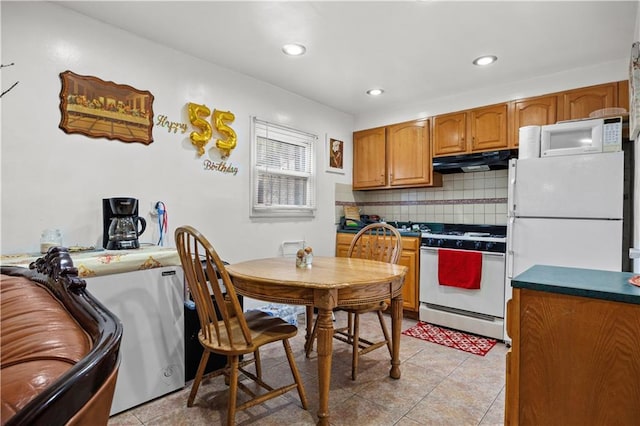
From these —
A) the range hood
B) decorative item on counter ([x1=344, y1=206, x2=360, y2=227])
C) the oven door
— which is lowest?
the oven door

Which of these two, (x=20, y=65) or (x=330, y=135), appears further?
(x=330, y=135)

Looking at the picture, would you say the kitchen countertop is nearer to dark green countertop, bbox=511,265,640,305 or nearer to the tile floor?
the tile floor

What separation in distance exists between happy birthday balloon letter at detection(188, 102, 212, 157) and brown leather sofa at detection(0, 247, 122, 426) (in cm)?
196

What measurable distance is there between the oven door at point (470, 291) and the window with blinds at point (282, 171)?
4.57ft

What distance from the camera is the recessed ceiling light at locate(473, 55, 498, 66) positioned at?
270 cm

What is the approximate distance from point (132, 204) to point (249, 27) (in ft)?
4.73

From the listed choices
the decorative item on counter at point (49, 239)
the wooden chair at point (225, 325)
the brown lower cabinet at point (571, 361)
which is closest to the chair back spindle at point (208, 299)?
the wooden chair at point (225, 325)

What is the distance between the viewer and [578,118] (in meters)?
2.84

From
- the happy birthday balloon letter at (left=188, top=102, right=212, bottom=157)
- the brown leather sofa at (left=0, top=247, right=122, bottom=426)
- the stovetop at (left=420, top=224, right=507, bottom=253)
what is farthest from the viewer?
the stovetop at (left=420, top=224, right=507, bottom=253)

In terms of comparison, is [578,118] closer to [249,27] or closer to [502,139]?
[502,139]

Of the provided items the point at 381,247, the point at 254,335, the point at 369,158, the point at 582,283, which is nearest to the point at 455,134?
the point at 369,158

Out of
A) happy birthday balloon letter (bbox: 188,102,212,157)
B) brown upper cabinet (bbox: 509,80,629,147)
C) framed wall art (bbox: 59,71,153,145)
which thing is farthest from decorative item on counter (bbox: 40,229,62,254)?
brown upper cabinet (bbox: 509,80,629,147)

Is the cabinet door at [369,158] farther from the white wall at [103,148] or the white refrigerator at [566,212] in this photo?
the white refrigerator at [566,212]

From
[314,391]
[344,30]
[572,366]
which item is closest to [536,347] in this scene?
[572,366]
